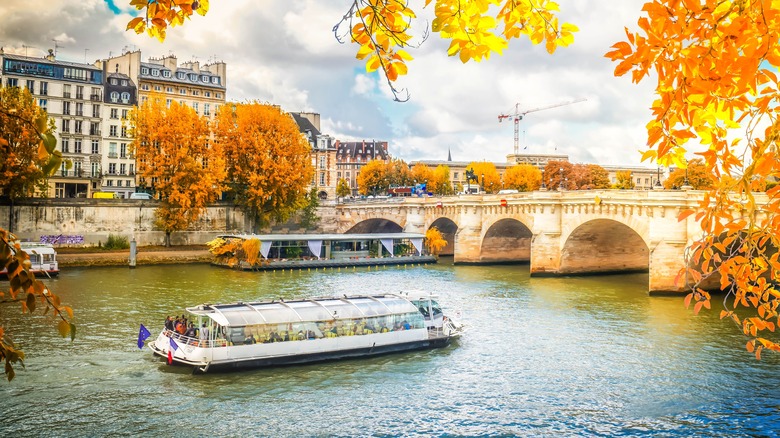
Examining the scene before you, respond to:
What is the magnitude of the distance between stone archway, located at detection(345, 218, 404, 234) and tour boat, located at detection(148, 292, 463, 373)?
4762 centimetres

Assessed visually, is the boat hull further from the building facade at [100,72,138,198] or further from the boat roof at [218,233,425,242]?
the building facade at [100,72,138,198]

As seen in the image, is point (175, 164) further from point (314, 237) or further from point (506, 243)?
point (506, 243)

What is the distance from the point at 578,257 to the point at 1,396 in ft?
133

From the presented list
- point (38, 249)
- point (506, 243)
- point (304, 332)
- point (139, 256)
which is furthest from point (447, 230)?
point (304, 332)

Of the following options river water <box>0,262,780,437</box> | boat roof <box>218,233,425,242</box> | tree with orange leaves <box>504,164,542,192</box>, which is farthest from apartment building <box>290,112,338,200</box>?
river water <box>0,262,780,437</box>

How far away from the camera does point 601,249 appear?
53406 mm

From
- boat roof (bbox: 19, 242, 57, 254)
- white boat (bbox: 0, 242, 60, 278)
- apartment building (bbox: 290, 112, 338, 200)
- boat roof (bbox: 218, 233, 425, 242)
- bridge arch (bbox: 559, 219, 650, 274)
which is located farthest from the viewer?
apartment building (bbox: 290, 112, 338, 200)

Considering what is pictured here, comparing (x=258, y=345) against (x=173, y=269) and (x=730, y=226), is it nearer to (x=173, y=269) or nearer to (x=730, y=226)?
(x=730, y=226)

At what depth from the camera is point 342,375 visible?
24.2 m

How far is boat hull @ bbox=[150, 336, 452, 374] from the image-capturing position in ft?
79.4

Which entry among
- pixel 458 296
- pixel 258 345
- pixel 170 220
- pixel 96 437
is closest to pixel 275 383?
pixel 258 345

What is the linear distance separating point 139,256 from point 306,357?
110 feet

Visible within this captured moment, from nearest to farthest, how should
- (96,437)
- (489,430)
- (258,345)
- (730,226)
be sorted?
1. (730,226)
2. (96,437)
3. (489,430)
4. (258,345)

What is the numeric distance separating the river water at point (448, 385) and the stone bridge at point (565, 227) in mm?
7229
